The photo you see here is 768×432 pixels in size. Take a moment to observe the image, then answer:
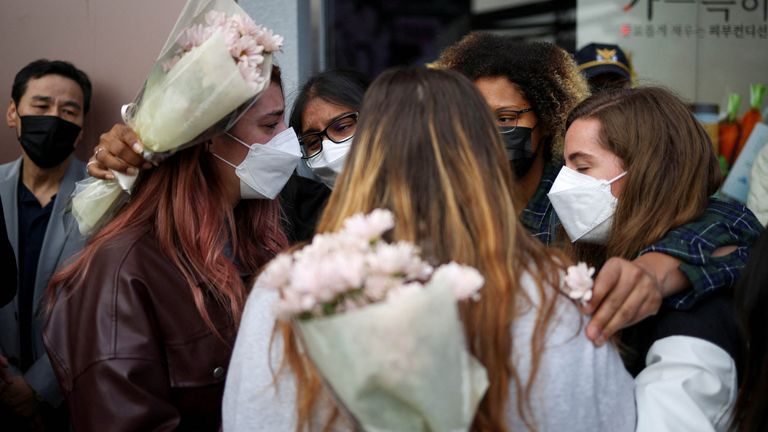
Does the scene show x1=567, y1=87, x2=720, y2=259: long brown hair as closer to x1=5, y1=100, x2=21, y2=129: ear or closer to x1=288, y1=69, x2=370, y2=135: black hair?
x1=288, y1=69, x2=370, y2=135: black hair

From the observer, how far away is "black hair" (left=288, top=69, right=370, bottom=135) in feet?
10.3

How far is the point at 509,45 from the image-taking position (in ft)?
10.9

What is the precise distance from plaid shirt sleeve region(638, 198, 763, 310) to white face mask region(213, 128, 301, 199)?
113 centimetres

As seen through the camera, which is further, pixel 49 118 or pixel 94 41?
pixel 94 41

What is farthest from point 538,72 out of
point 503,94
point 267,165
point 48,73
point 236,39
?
point 48,73

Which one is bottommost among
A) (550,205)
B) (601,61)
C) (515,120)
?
(550,205)

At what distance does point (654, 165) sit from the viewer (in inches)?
89.4

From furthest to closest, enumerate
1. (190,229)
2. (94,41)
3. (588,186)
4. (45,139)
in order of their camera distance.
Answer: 1. (94,41)
2. (45,139)
3. (588,186)
4. (190,229)

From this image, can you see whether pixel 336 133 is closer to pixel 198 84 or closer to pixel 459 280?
pixel 198 84

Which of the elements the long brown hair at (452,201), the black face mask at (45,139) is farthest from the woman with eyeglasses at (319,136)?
the long brown hair at (452,201)

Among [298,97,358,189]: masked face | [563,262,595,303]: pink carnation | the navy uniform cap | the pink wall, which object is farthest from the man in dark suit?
the navy uniform cap

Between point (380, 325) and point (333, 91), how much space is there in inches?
81.9

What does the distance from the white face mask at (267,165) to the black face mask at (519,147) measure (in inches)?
34.6

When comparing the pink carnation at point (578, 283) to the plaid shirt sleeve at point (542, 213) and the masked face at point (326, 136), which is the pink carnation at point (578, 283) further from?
the masked face at point (326, 136)
